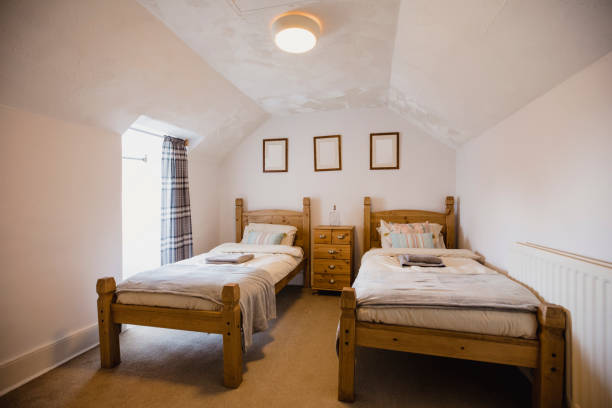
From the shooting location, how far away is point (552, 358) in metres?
1.34

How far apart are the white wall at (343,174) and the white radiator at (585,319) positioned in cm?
209

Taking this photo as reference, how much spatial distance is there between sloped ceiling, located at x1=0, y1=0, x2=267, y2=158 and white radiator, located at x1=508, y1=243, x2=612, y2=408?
2811mm

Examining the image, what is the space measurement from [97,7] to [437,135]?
3.32 metres

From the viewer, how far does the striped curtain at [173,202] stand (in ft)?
10.3

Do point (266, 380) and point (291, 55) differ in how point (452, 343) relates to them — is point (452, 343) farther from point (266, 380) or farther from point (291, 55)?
point (291, 55)

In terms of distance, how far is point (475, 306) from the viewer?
4.87ft

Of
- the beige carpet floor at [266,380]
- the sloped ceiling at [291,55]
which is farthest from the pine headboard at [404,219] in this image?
the beige carpet floor at [266,380]

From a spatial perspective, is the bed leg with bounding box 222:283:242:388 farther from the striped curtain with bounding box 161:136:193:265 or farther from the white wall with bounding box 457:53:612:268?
the white wall with bounding box 457:53:612:268

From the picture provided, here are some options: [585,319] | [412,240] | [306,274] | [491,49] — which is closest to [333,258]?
[306,274]

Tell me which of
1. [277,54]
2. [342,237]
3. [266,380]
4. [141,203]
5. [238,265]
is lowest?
[266,380]

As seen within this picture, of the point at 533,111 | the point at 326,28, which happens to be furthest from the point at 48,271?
the point at 533,111

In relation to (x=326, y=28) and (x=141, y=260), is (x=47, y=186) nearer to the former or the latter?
(x=141, y=260)

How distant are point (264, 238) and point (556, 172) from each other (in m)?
2.81

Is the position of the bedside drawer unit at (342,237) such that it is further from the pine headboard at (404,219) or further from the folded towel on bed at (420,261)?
the folded towel on bed at (420,261)
